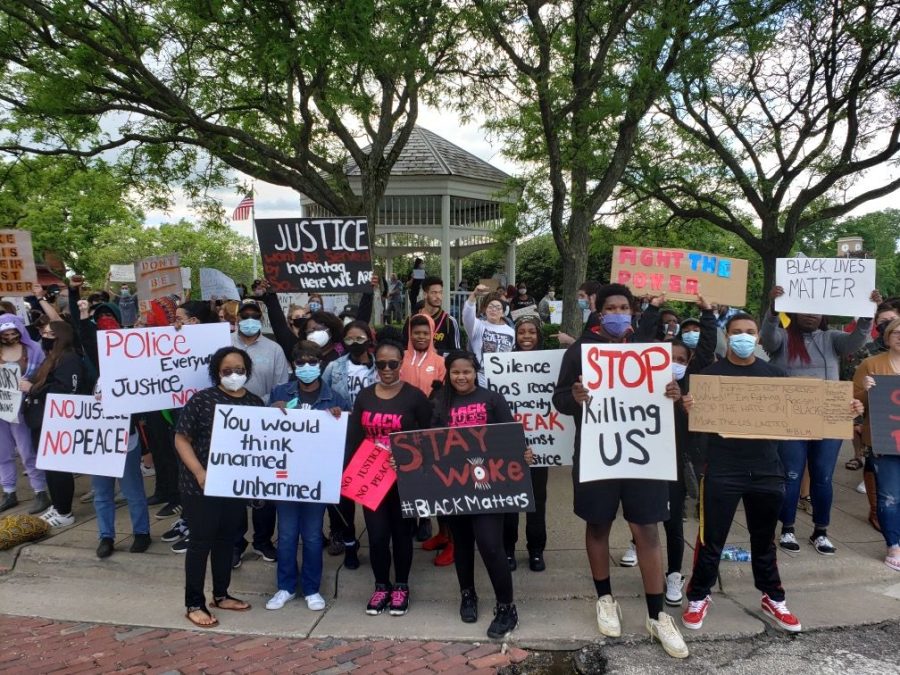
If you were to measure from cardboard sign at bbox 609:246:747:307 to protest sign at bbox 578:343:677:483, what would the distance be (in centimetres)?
140

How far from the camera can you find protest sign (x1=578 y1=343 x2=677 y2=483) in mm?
3641

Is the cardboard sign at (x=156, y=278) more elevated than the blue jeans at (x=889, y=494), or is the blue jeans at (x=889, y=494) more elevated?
the cardboard sign at (x=156, y=278)

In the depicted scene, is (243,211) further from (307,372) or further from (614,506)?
(614,506)

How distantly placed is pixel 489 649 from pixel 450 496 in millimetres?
975

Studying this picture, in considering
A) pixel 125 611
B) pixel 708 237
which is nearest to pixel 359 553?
pixel 125 611

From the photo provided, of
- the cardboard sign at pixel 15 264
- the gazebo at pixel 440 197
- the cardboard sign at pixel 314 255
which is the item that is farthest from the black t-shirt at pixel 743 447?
the gazebo at pixel 440 197

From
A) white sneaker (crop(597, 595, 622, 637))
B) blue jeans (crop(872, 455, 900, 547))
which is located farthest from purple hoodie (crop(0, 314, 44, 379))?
blue jeans (crop(872, 455, 900, 547))

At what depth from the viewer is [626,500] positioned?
3723mm

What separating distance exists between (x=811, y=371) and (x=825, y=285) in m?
0.73

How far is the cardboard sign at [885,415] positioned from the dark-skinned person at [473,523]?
2.84 meters

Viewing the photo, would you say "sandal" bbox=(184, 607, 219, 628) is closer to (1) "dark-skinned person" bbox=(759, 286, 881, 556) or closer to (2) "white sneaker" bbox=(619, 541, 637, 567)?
(2) "white sneaker" bbox=(619, 541, 637, 567)

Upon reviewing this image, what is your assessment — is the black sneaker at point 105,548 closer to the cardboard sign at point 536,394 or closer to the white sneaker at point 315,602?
the white sneaker at point 315,602

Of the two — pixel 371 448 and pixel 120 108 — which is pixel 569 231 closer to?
pixel 371 448

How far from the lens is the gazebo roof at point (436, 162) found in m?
17.5
